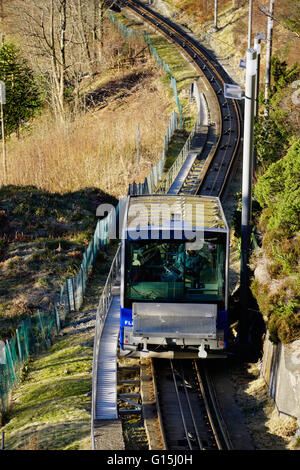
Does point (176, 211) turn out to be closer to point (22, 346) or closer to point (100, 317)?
point (100, 317)

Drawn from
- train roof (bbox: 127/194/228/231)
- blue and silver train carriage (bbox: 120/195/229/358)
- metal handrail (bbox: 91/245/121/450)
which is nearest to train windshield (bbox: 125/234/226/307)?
blue and silver train carriage (bbox: 120/195/229/358)

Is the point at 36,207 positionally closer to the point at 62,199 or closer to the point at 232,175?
the point at 62,199

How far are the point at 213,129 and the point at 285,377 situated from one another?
25.7 m

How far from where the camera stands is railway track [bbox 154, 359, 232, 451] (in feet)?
40.6

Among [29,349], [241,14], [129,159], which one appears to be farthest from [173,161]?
[241,14]

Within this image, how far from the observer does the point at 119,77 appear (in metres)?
58.5

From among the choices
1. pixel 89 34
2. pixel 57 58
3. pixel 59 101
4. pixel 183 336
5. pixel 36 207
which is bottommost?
pixel 183 336

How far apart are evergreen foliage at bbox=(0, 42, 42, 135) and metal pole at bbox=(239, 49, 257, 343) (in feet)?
133

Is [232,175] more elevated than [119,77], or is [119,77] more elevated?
[119,77]

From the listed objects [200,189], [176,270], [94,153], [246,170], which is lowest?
[176,270]

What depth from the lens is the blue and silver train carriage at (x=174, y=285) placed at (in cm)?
1366

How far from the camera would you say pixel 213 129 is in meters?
36.8

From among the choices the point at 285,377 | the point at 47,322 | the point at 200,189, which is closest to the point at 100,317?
the point at 47,322
